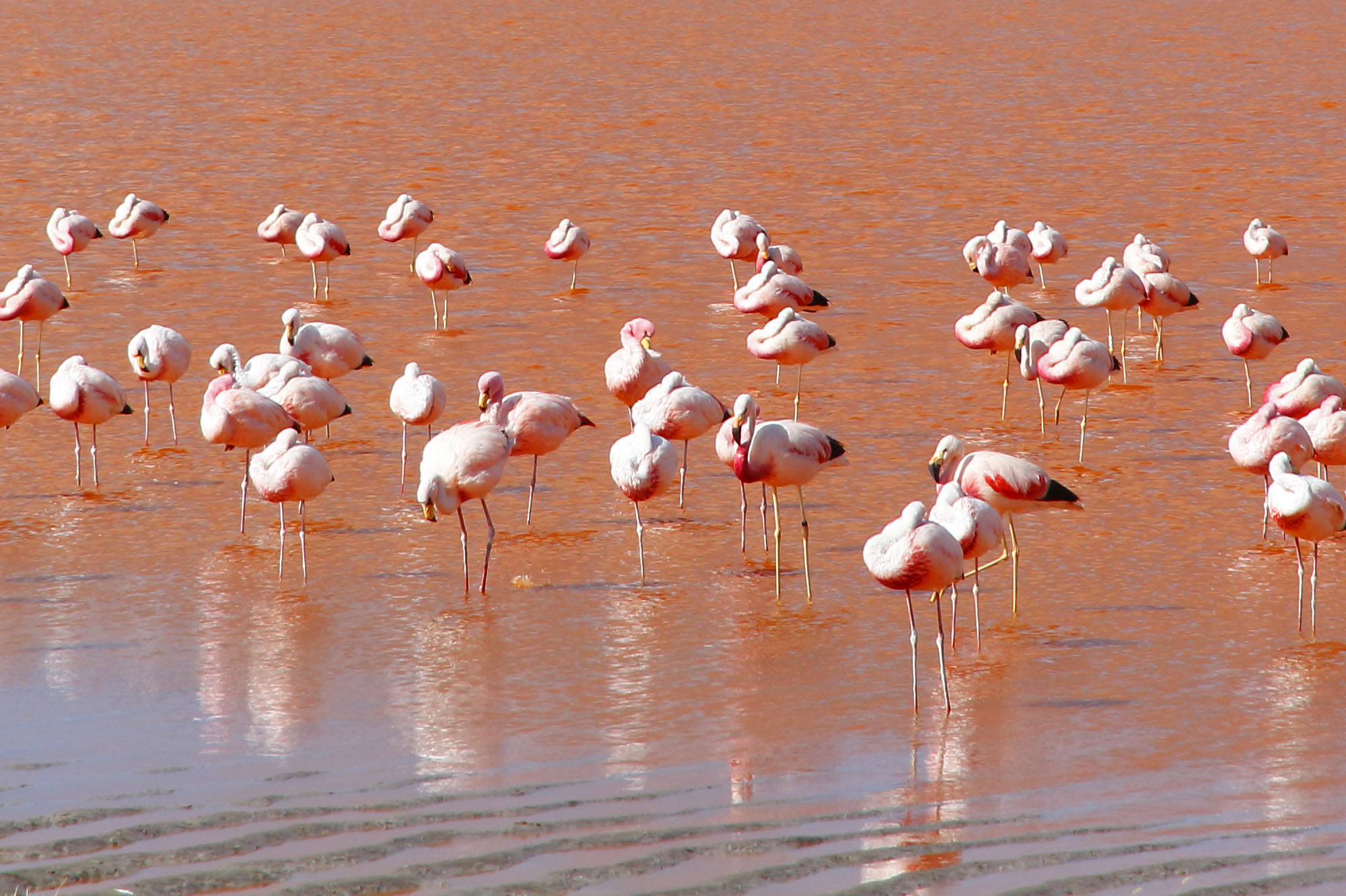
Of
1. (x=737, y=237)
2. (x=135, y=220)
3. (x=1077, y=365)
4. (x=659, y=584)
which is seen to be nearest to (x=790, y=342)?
(x=1077, y=365)

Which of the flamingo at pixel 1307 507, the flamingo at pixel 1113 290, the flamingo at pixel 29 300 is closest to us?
the flamingo at pixel 1307 507

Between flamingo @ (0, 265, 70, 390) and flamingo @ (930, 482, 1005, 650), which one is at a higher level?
flamingo @ (0, 265, 70, 390)

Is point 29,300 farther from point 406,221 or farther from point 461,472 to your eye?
point 461,472

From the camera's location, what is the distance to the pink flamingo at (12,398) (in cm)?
989

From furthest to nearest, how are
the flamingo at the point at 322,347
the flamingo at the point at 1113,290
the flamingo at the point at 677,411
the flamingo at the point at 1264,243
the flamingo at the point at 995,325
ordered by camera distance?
the flamingo at the point at 1264,243 → the flamingo at the point at 1113,290 → the flamingo at the point at 995,325 → the flamingo at the point at 322,347 → the flamingo at the point at 677,411

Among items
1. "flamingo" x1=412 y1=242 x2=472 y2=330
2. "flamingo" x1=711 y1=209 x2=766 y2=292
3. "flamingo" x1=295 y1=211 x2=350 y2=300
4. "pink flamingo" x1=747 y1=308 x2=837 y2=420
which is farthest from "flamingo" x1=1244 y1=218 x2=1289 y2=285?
"flamingo" x1=295 y1=211 x2=350 y2=300

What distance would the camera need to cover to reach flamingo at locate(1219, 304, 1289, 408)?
11.4m

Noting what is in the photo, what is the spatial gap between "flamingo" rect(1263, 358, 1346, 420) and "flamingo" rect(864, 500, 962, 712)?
3538mm

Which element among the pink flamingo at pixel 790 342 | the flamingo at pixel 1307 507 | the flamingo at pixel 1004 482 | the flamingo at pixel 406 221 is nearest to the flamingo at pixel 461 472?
the flamingo at pixel 1004 482

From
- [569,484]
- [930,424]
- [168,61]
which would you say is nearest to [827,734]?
[569,484]

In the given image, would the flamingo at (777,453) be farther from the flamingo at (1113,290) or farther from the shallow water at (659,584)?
the flamingo at (1113,290)

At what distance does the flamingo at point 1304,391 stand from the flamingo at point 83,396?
6.30m

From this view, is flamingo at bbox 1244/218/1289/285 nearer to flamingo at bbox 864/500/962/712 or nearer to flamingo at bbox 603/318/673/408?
flamingo at bbox 603/318/673/408

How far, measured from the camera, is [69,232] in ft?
48.9
